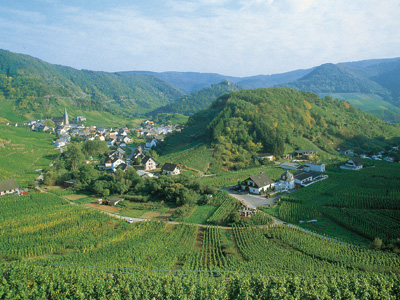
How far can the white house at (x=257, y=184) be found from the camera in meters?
32.8

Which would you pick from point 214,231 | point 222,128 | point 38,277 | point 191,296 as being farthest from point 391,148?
point 38,277

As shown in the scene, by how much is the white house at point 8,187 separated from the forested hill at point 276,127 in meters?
28.6

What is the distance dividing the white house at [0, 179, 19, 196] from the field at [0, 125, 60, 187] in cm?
229

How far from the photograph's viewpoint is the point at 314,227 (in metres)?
23.5

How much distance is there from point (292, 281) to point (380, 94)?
18935cm

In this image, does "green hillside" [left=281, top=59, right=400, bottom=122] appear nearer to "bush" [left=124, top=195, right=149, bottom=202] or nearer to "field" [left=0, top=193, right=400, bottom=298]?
"bush" [left=124, top=195, right=149, bottom=202]

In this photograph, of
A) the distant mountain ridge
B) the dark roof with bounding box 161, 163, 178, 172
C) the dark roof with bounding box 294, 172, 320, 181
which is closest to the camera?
the dark roof with bounding box 294, 172, 320, 181

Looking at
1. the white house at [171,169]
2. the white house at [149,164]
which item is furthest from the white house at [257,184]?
the white house at [149,164]

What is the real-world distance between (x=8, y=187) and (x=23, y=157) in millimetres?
17929

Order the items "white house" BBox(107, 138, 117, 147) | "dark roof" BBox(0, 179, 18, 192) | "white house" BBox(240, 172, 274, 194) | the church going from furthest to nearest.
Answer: the church → "white house" BBox(107, 138, 117, 147) → "white house" BBox(240, 172, 274, 194) → "dark roof" BBox(0, 179, 18, 192)

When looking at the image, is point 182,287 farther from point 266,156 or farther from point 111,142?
point 111,142

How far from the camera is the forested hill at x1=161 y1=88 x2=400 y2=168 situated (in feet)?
165

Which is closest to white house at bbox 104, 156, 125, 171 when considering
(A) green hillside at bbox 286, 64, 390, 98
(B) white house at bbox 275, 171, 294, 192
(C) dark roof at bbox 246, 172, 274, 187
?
(C) dark roof at bbox 246, 172, 274, 187

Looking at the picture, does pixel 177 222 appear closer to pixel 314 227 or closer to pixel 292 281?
pixel 314 227
